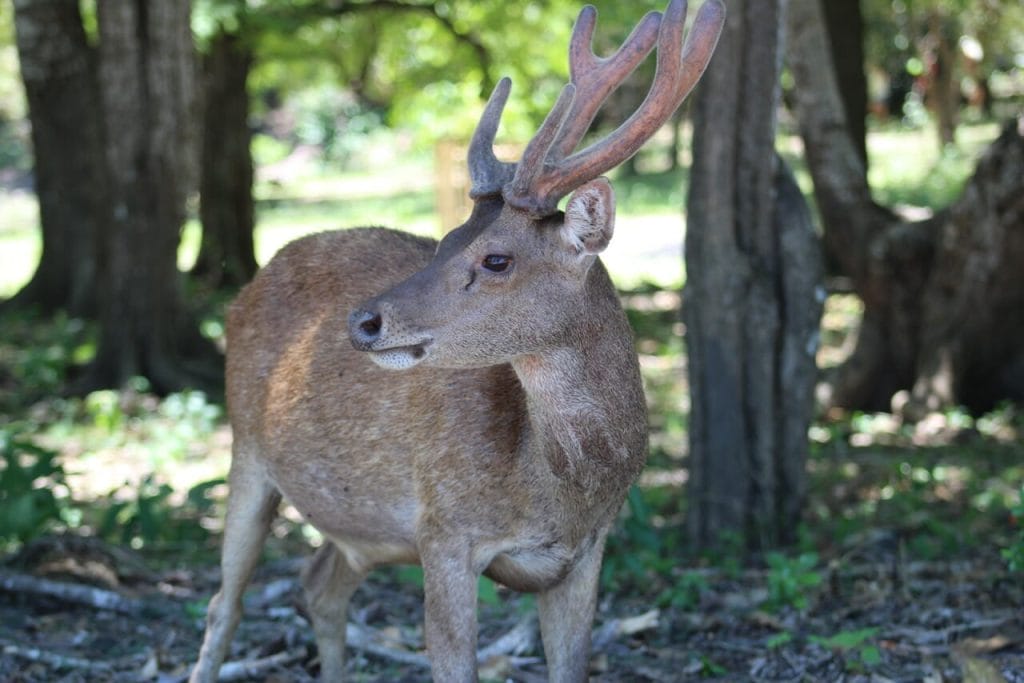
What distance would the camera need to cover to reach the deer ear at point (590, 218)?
13.5 feet

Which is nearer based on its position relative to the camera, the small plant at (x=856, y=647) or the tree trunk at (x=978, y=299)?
the small plant at (x=856, y=647)

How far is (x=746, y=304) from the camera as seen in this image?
7105 millimetres

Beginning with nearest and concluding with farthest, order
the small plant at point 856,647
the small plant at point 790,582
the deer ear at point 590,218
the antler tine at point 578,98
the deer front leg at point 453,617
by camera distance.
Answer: the deer ear at point 590,218 → the antler tine at point 578,98 → the deer front leg at point 453,617 → the small plant at point 856,647 → the small plant at point 790,582

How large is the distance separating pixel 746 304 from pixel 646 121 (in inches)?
120

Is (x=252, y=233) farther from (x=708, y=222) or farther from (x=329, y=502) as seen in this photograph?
(x=329, y=502)

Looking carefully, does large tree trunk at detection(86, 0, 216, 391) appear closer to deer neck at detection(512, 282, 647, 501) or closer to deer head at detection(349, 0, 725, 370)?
deer head at detection(349, 0, 725, 370)

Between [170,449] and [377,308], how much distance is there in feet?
19.5

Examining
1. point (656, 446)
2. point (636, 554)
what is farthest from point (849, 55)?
point (636, 554)

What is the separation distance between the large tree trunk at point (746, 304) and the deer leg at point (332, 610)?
2314 mm

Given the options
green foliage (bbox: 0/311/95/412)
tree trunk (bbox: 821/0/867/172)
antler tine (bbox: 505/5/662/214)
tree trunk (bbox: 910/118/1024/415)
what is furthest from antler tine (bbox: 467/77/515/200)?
tree trunk (bbox: 821/0/867/172)

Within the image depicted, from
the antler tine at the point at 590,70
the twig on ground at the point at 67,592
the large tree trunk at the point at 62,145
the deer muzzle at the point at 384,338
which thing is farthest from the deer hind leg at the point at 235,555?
the large tree trunk at the point at 62,145

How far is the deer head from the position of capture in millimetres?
4184

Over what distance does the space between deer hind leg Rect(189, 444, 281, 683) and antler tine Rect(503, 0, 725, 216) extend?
1902mm

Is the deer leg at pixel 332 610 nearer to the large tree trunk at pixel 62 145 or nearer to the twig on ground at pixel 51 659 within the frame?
the twig on ground at pixel 51 659
